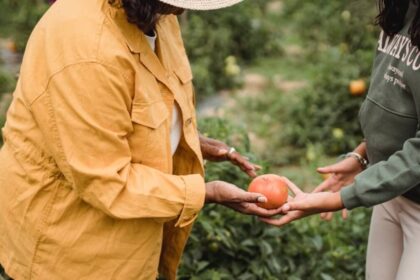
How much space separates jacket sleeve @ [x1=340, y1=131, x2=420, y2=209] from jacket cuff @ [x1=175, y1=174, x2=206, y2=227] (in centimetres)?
53

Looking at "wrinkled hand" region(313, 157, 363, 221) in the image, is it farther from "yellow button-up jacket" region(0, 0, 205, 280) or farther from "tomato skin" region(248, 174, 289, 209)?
"yellow button-up jacket" region(0, 0, 205, 280)

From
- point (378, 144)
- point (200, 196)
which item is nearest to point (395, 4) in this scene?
point (378, 144)


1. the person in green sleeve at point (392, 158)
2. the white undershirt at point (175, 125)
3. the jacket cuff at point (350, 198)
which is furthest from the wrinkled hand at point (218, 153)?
the jacket cuff at point (350, 198)

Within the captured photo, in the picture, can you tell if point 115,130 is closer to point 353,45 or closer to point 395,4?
point 395,4

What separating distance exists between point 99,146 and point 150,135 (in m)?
0.18

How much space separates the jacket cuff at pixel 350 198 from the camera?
2.38 m

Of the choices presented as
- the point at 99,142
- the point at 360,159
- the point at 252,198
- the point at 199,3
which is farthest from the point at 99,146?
the point at 360,159

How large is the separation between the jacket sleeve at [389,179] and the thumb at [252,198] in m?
0.29

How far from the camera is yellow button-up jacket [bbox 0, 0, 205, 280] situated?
1961 mm

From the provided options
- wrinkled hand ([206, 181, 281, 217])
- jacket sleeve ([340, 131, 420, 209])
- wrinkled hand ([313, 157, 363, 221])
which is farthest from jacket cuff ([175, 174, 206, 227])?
wrinkled hand ([313, 157, 363, 221])

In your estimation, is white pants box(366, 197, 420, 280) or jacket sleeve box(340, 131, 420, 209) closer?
jacket sleeve box(340, 131, 420, 209)

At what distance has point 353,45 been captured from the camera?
6211 millimetres

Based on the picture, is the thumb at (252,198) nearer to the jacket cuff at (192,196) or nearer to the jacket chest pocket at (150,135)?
the jacket cuff at (192,196)

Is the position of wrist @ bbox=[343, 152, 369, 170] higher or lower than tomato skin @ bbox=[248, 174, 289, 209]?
higher
